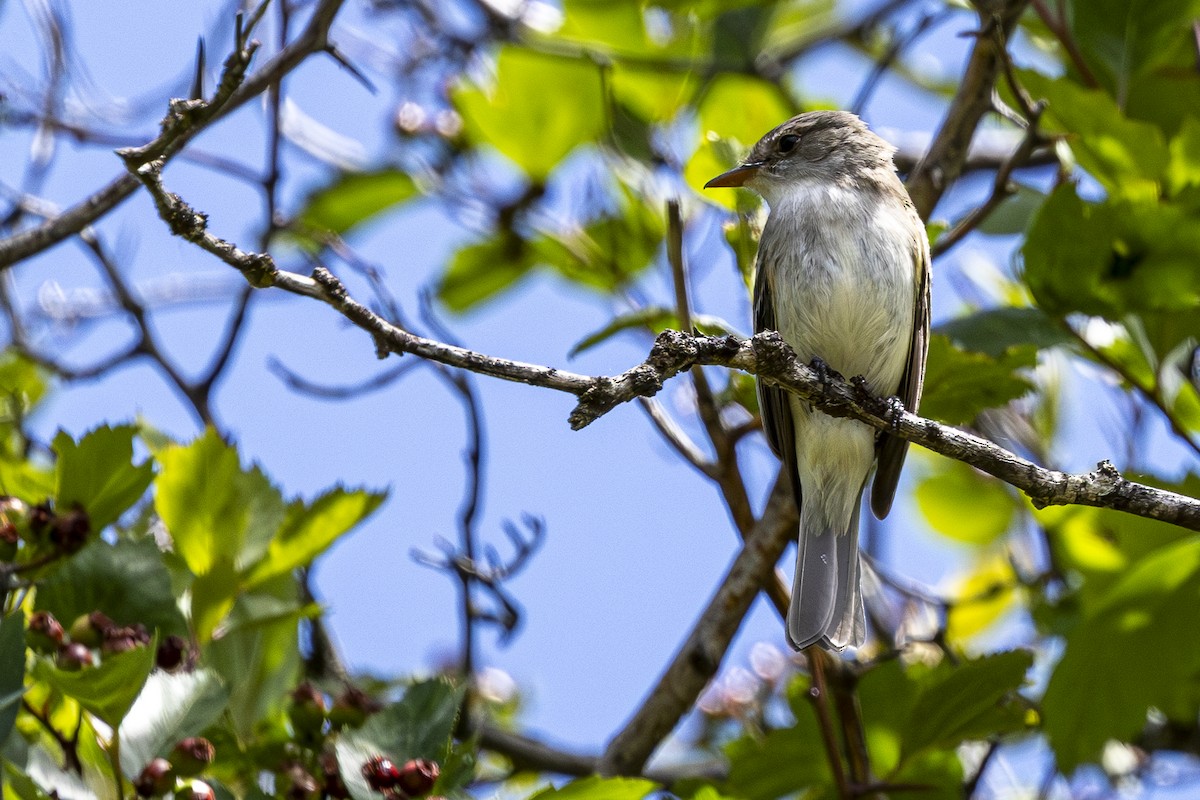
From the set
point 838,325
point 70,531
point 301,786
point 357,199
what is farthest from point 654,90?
point 301,786

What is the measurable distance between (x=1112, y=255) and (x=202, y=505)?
2.31 meters

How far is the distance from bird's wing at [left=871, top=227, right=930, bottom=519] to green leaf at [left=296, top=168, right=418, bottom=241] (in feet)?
6.29

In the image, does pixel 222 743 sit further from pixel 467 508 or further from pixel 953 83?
pixel 953 83

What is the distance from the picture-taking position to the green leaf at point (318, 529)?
3.08m

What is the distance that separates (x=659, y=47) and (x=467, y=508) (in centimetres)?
202

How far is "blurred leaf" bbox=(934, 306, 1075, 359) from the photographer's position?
11.1 feet

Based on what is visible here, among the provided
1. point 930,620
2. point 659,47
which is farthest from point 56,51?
point 930,620

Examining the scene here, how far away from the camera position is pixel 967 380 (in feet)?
10.7

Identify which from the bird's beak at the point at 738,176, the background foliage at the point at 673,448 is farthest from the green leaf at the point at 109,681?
the bird's beak at the point at 738,176

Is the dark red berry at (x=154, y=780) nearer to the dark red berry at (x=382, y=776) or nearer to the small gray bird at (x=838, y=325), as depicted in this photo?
the dark red berry at (x=382, y=776)

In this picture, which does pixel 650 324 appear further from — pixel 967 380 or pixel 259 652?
pixel 259 652

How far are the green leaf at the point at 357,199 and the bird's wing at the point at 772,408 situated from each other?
1524 mm

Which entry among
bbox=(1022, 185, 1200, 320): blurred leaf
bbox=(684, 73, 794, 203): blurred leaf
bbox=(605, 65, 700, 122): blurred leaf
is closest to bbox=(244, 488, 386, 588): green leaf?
bbox=(1022, 185, 1200, 320): blurred leaf

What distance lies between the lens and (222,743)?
9.41 ft
